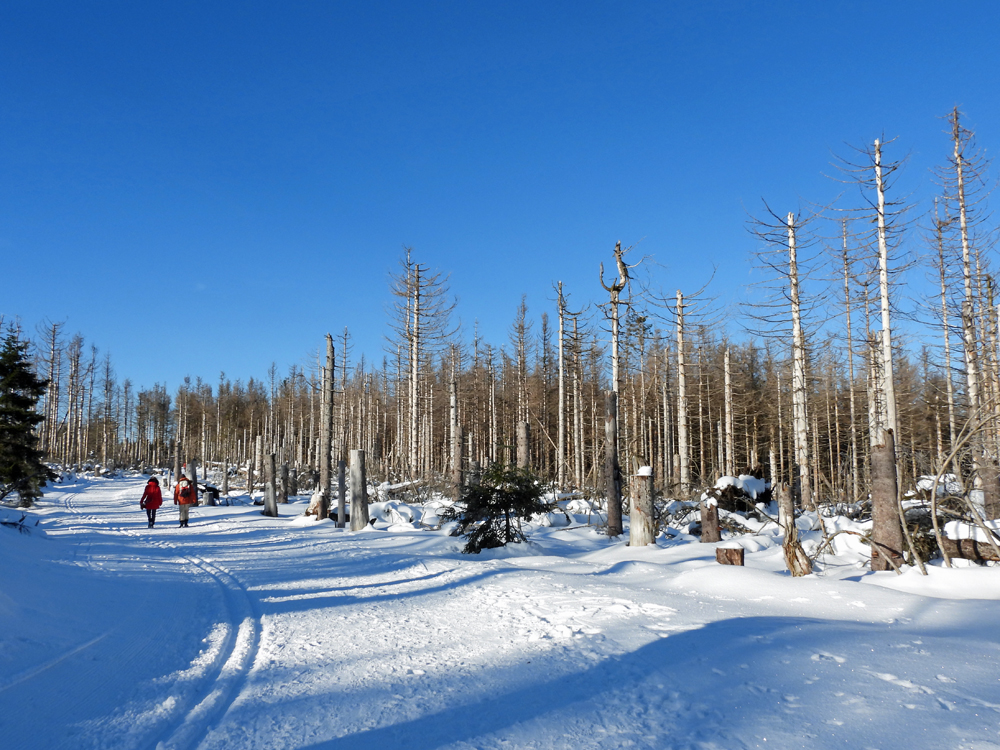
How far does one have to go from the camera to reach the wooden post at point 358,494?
623 inches

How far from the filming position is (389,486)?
2459cm

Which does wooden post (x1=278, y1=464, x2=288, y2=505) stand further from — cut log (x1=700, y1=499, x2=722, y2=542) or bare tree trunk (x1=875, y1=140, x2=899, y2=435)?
bare tree trunk (x1=875, y1=140, x2=899, y2=435)

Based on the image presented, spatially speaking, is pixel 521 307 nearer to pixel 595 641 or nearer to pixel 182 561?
pixel 182 561

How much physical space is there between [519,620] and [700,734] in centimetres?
303

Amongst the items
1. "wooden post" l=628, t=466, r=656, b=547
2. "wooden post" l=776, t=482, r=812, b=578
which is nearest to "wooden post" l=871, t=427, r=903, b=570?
"wooden post" l=776, t=482, r=812, b=578

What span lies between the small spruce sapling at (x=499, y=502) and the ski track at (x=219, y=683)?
4759 millimetres

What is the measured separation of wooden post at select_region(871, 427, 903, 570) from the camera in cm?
826

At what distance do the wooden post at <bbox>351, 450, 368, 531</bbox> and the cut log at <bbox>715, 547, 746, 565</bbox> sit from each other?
9.56 m

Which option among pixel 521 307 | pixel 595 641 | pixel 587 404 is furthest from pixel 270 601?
pixel 587 404

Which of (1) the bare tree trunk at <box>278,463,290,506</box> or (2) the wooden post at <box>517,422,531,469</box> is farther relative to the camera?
(1) the bare tree trunk at <box>278,463,290,506</box>

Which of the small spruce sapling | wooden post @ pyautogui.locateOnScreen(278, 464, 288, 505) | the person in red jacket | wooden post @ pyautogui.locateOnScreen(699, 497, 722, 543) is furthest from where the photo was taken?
wooden post @ pyautogui.locateOnScreen(278, 464, 288, 505)

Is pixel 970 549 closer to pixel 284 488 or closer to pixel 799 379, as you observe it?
pixel 799 379

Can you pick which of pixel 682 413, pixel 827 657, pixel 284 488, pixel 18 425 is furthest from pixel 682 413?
pixel 18 425

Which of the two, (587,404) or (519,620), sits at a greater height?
(587,404)
